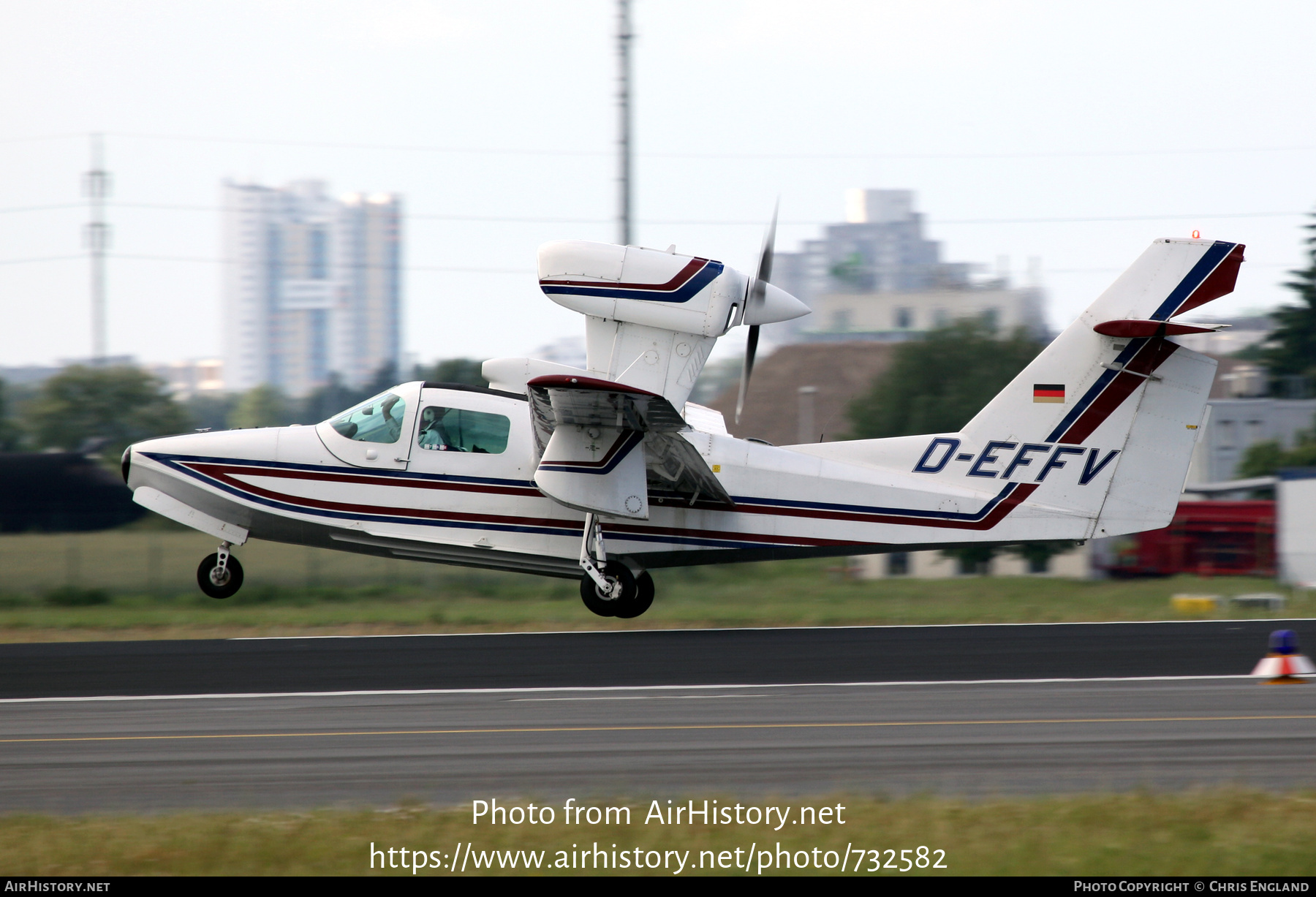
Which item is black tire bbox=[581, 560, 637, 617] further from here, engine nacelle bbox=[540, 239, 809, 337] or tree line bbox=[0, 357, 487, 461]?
tree line bbox=[0, 357, 487, 461]

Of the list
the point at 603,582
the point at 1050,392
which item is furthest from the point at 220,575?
the point at 1050,392

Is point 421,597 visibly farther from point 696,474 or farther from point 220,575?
point 696,474

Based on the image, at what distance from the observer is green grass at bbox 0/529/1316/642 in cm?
1551

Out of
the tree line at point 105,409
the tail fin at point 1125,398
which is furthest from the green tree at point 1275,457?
the tree line at point 105,409

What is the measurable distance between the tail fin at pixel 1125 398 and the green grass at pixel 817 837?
7562 mm

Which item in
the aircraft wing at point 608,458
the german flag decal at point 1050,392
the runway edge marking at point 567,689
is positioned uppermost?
the german flag decal at point 1050,392

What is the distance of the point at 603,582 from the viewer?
45.7ft

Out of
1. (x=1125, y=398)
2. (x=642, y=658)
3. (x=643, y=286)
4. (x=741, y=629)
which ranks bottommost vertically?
(x=741, y=629)

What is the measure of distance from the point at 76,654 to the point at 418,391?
4.59 metres

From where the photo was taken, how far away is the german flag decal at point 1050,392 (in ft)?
45.3

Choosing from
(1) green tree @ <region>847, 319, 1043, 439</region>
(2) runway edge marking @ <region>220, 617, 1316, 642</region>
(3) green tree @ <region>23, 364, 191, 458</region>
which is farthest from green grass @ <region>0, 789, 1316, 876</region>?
(3) green tree @ <region>23, 364, 191, 458</region>

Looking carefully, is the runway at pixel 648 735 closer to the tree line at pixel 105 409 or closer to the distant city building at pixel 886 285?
the distant city building at pixel 886 285

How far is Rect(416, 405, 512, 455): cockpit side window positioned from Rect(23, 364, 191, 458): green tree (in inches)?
738

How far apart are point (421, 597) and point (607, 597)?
19.6ft
